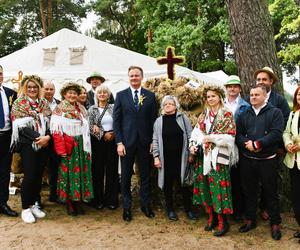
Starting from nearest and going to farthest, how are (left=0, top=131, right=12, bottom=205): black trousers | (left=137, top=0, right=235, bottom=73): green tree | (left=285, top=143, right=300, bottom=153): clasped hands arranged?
(left=285, top=143, right=300, bottom=153): clasped hands
(left=0, top=131, right=12, bottom=205): black trousers
(left=137, top=0, right=235, bottom=73): green tree

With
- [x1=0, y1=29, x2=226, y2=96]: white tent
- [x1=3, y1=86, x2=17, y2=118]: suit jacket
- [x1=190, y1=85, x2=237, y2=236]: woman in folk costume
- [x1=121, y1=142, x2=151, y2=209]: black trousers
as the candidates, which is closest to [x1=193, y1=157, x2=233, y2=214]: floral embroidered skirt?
[x1=190, y1=85, x2=237, y2=236]: woman in folk costume

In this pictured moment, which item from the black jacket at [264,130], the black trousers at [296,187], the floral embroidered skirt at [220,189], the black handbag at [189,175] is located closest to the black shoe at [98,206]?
the black handbag at [189,175]

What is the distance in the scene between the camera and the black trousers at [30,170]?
391cm

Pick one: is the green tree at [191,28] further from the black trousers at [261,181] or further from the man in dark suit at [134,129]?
the black trousers at [261,181]

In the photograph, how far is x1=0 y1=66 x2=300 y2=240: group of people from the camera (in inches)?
137

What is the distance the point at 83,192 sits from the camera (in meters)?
4.08

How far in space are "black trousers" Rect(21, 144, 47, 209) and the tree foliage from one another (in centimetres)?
1813

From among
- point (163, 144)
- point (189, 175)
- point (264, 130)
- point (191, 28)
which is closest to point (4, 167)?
point (163, 144)

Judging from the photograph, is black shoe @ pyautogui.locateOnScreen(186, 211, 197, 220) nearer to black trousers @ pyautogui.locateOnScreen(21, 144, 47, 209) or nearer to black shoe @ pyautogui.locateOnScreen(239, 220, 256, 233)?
black shoe @ pyautogui.locateOnScreen(239, 220, 256, 233)

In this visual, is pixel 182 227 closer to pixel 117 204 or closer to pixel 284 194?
pixel 117 204

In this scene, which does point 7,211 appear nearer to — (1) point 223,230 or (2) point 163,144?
(2) point 163,144

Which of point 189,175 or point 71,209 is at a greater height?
point 189,175

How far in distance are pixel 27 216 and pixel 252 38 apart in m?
3.56

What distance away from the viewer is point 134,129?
4.01 m
